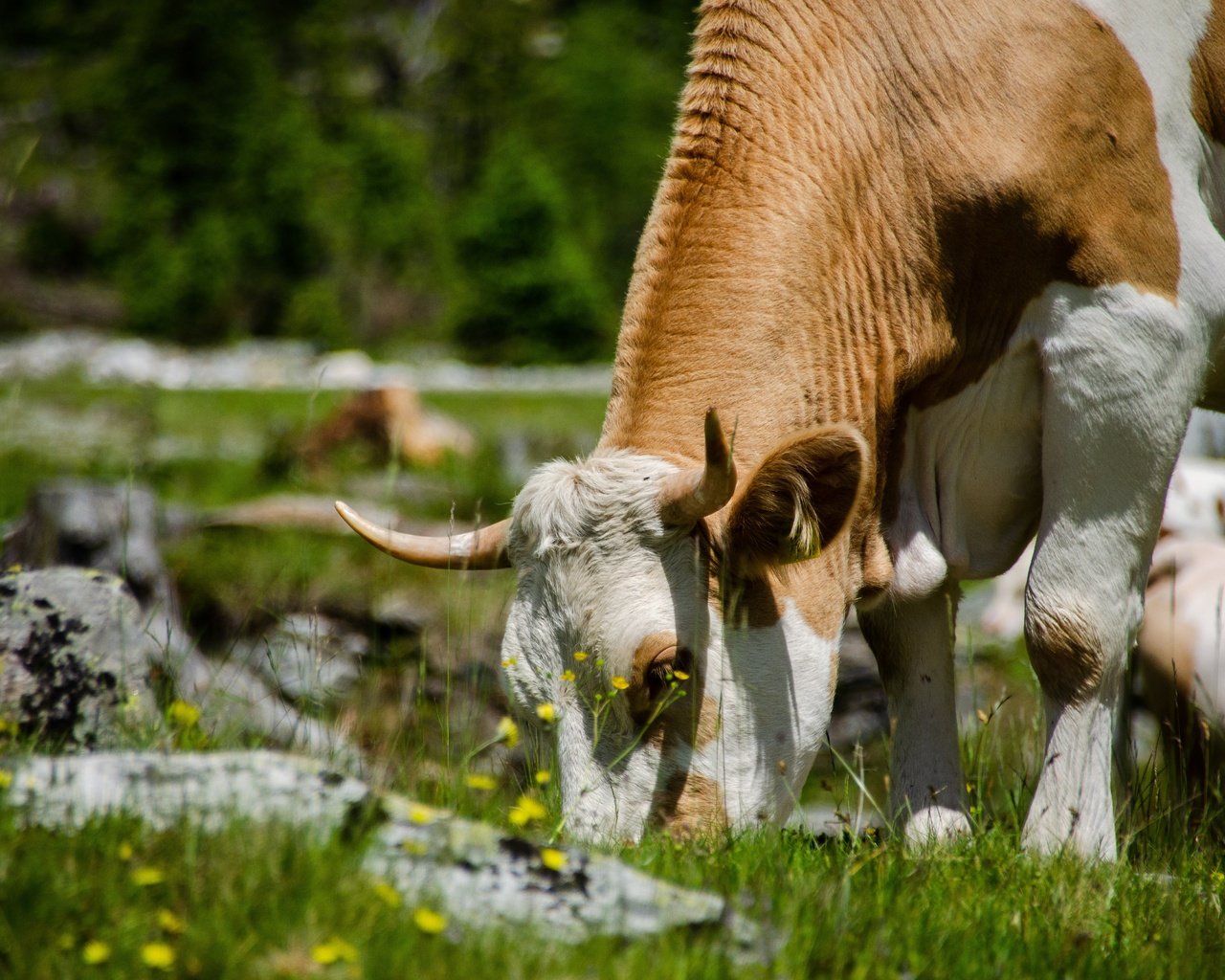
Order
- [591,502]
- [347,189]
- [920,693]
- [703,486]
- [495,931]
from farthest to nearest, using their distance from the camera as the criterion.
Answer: [347,189], [920,693], [591,502], [703,486], [495,931]

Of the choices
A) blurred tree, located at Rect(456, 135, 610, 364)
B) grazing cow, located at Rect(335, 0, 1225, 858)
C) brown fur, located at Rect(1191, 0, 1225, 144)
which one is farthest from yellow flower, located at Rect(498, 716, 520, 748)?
blurred tree, located at Rect(456, 135, 610, 364)

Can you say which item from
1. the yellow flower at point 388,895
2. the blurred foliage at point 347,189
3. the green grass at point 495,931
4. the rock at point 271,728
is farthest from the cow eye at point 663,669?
the blurred foliage at point 347,189

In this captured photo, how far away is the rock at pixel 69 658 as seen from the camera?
3812 mm

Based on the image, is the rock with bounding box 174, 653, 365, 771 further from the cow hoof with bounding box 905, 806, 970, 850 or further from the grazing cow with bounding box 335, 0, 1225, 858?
the cow hoof with bounding box 905, 806, 970, 850

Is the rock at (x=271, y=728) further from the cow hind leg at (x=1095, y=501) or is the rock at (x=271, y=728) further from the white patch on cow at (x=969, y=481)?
the cow hind leg at (x=1095, y=501)

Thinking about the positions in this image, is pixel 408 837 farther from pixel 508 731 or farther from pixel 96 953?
pixel 96 953

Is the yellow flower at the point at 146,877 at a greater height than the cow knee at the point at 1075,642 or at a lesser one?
greater

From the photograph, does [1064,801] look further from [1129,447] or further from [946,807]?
[1129,447]

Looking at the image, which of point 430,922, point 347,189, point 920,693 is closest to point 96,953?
point 430,922

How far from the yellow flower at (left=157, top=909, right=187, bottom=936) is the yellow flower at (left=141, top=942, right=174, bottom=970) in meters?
0.04

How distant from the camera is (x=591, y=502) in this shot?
3.63m

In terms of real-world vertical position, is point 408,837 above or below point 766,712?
above

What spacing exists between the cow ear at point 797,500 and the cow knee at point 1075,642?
2.68 ft

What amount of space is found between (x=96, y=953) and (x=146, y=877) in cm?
17
